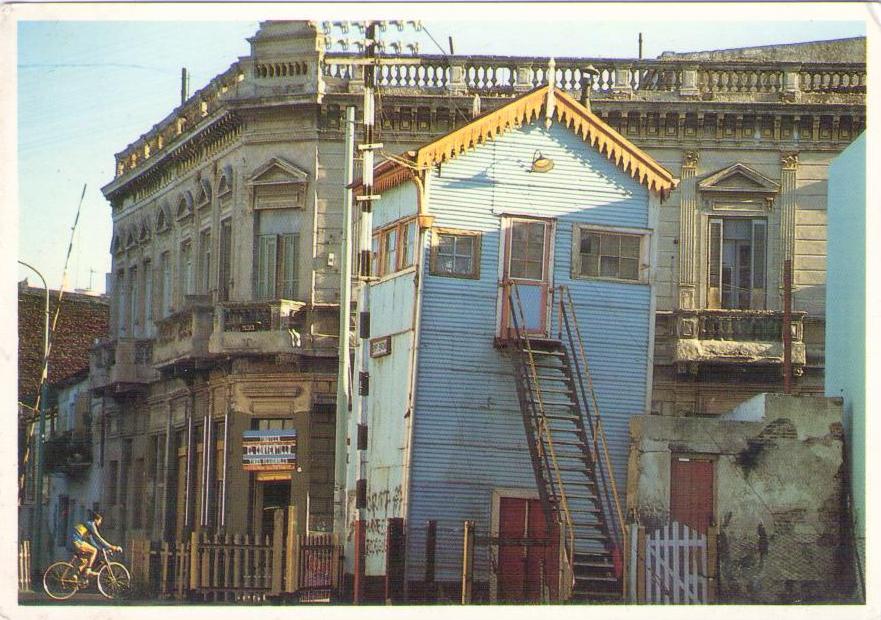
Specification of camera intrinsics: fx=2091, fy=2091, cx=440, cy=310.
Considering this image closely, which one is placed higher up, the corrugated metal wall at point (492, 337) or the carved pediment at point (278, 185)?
the carved pediment at point (278, 185)

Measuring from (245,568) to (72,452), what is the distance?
16143 mm

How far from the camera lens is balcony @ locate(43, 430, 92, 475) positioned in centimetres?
4881

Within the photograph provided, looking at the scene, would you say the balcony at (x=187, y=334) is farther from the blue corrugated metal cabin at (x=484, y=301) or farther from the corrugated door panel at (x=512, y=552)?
the corrugated door panel at (x=512, y=552)

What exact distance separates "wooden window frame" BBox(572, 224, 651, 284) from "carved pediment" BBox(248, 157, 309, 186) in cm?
1006

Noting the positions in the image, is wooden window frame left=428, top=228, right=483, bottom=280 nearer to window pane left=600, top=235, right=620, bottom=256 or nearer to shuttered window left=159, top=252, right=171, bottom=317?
window pane left=600, top=235, right=620, bottom=256

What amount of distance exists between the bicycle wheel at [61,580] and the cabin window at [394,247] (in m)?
7.22

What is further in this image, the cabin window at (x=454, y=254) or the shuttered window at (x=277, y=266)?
the shuttered window at (x=277, y=266)

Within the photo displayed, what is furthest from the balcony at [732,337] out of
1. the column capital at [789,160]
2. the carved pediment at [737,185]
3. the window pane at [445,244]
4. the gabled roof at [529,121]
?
the window pane at [445,244]

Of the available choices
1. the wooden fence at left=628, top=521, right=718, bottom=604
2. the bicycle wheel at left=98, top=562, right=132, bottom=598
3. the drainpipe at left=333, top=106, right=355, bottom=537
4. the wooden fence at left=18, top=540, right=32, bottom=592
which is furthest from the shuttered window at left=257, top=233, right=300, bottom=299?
the wooden fence at left=628, top=521, right=718, bottom=604

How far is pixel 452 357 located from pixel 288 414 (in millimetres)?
9934

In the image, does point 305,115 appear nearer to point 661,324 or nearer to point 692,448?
point 661,324

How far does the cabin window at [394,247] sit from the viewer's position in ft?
114

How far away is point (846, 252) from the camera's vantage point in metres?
32.5
